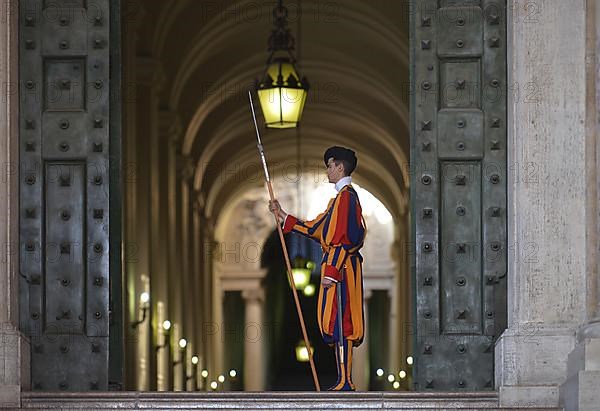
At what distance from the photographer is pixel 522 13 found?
608 inches

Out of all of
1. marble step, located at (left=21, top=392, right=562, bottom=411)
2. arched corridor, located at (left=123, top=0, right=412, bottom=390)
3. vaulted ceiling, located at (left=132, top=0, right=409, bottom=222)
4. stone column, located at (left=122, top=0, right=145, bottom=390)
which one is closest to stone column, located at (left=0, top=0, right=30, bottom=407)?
marble step, located at (left=21, top=392, right=562, bottom=411)

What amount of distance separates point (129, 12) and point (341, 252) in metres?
8.19

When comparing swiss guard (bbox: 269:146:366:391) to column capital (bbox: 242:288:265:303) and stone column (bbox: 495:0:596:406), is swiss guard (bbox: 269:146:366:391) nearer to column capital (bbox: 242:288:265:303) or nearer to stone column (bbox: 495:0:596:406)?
stone column (bbox: 495:0:596:406)

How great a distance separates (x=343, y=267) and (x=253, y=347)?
3746 centimetres

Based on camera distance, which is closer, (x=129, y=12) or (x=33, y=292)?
(x=33, y=292)

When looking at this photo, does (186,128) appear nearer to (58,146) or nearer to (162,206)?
(162,206)

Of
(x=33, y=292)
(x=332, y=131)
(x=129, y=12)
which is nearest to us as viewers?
(x=33, y=292)

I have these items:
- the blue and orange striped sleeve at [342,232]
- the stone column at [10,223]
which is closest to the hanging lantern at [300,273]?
the blue and orange striped sleeve at [342,232]

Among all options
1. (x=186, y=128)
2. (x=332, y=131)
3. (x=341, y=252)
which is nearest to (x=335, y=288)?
(x=341, y=252)

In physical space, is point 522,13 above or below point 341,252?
above

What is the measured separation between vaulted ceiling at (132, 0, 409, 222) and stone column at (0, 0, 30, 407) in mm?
7875

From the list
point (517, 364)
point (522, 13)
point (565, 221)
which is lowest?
point (517, 364)

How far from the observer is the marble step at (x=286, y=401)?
14.4 metres

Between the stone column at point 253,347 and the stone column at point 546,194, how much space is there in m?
36.0
